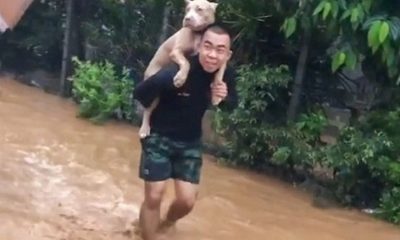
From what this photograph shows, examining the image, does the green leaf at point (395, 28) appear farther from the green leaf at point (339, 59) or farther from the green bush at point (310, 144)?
the green bush at point (310, 144)

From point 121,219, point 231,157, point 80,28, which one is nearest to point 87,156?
point 231,157

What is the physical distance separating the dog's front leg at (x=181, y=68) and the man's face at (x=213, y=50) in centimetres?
11

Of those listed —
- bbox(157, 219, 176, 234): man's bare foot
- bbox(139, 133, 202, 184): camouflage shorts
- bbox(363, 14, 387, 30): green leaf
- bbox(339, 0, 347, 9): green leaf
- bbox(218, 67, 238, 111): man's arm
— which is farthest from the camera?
bbox(218, 67, 238, 111): man's arm

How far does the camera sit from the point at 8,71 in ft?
44.8

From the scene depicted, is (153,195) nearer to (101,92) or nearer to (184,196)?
(184,196)

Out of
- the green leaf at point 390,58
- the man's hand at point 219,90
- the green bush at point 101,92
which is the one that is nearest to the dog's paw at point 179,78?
the man's hand at point 219,90

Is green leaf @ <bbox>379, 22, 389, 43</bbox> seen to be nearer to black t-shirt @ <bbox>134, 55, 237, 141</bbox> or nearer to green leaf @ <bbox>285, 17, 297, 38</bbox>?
green leaf @ <bbox>285, 17, 297, 38</bbox>

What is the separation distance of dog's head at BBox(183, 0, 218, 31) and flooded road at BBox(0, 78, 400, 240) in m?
1.50

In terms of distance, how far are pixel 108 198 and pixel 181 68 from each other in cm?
184

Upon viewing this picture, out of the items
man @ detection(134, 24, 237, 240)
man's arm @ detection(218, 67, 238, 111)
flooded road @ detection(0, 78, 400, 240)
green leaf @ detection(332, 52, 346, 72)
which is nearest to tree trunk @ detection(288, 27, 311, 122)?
man's arm @ detection(218, 67, 238, 111)

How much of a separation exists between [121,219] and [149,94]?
128 cm

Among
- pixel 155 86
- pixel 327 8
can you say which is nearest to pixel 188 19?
pixel 155 86

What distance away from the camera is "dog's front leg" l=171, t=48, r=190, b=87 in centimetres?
627

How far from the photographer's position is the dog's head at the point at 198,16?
650cm
